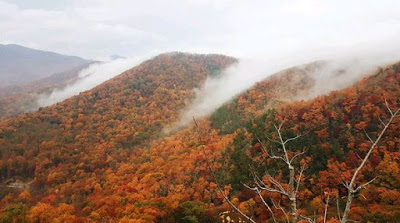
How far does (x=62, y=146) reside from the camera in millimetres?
191500

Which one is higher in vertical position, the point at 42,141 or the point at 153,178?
the point at 42,141

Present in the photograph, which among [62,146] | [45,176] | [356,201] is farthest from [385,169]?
[62,146]

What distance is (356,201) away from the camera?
3398 inches

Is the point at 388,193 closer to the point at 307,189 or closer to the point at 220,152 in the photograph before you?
the point at 307,189

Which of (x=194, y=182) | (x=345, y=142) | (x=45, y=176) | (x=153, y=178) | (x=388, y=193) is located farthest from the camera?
(x=45, y=176)

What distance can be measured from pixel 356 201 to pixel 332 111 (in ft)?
190

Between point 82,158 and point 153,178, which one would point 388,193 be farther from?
point 82,158

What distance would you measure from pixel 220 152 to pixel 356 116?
59.8 metres

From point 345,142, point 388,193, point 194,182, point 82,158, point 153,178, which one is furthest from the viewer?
point 82,158

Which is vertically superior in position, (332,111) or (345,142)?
(332,111)

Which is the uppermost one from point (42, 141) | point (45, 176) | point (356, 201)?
point (42, 141)

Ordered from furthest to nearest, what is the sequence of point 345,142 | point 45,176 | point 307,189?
point 45,176, point 345,142, point 307,189

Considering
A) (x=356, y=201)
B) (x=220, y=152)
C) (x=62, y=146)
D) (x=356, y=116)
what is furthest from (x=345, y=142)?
(x=62, y=146)

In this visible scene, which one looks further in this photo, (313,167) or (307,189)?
(313,167)
